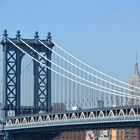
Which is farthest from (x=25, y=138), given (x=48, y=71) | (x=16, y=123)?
(x=48, y=71)

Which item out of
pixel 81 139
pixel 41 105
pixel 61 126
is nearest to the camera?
pixel 61 126

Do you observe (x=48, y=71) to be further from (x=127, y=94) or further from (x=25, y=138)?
(x=127, y=94)

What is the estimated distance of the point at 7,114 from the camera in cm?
9188

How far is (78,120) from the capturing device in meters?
76.4

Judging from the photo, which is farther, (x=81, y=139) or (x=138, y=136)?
(x=81, y=139)

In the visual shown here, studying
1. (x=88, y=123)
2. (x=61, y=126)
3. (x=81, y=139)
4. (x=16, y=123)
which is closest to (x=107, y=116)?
(x=88, y=123)

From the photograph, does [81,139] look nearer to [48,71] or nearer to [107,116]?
[48,71]

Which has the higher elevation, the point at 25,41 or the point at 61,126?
the point at 25,41

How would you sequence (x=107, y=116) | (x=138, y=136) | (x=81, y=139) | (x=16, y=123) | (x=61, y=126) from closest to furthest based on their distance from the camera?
(x=107, y=116), (x=61, y=126), (x=16, y=123), (x=138, y=136), (x=81, y=139)

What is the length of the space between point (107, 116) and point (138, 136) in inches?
2141

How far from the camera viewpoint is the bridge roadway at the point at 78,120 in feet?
234

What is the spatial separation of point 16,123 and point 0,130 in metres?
2.78

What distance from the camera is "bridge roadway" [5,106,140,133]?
71.2m

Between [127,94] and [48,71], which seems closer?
[127,94]
